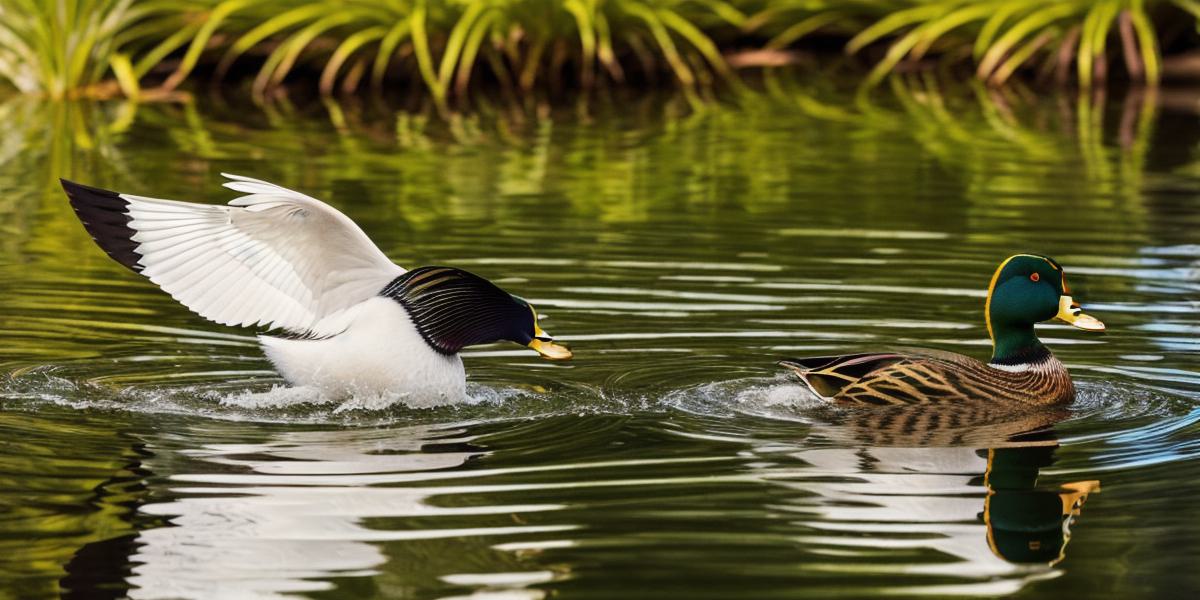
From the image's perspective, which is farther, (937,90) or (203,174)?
(937,90)

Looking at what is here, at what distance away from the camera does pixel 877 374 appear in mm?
7066

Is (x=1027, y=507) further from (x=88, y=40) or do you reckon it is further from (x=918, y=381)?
(x=88, y=40)

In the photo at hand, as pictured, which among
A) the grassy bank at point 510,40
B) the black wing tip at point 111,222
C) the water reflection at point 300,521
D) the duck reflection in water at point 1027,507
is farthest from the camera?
the grassy bank at point 510,40

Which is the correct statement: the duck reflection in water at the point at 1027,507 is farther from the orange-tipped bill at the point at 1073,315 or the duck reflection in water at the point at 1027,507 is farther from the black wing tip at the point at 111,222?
the black wing tip at the point at 111,222

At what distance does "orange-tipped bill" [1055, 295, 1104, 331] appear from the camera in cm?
740

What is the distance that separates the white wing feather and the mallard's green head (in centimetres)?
218

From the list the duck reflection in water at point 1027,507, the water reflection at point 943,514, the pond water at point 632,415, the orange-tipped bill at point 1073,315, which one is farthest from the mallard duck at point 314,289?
the orange-tipped bill at point 1073,315

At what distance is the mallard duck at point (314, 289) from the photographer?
22.9 ft

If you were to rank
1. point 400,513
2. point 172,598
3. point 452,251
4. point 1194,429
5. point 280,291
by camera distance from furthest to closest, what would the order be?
point 452,251 < point 280,291 < point 1194,429 < point 400,513 < point 172,598

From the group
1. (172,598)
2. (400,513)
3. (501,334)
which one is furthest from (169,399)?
(172,598)

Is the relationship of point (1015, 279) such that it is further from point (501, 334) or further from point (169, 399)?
point (169, 399)

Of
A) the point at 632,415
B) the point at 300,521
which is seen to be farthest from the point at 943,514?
the point at 300,521

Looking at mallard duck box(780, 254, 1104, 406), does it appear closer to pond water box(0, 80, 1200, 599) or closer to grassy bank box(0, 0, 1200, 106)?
pond water box(0, 80, 1200, 599)

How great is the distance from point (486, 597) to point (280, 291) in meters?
2.76
